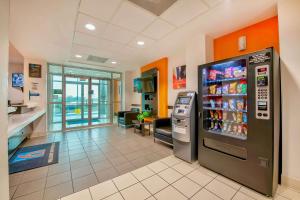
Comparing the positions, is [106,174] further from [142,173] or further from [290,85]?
[290,85]

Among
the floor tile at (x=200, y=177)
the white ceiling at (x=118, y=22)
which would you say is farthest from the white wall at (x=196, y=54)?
the floor tile at (x=200, y=177)

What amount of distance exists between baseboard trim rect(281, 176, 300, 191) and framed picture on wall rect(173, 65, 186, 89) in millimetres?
2693

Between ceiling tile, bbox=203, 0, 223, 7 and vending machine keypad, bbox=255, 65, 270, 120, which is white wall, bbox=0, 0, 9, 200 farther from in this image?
vending machine keypad, bbox=255, 65, 270, 120

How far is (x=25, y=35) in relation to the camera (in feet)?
9.48

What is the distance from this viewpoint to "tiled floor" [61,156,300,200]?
1725 millimetres

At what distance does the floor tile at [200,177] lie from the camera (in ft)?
6.64

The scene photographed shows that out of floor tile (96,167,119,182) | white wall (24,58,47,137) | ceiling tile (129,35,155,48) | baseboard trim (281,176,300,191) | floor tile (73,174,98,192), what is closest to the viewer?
baseboard trim (281,176,300,191)

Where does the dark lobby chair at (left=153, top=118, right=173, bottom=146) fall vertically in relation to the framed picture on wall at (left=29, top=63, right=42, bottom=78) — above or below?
below

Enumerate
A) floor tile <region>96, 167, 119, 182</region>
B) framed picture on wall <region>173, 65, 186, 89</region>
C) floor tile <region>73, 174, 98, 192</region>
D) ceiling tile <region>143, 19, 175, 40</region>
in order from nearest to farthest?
1. floor tile <region>73, 174, 98, 192</region>
2. floor tile <region>96, 167, 119, 182</region>
3. ceiling tile <region>143, 19, 175, 40</region>
4. framed picture on wall <region>173, 65, 186, 89</region>

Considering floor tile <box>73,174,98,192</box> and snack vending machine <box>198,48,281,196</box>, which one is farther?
floor tile <box>73,174,98,192</box>

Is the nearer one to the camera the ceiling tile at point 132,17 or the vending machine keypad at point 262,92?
the vending machine keypad at point 262,92

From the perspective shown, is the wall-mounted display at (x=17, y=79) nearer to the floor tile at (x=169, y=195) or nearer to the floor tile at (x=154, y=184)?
the floor tile at (x=154, y=184)

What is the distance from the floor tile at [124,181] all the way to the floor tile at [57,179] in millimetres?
834

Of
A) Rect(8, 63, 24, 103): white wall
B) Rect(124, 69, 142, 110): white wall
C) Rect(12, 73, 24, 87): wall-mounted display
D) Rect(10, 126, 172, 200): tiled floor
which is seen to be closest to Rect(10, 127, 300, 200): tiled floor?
Rect(10, 126, 172, 200): tiled floor
